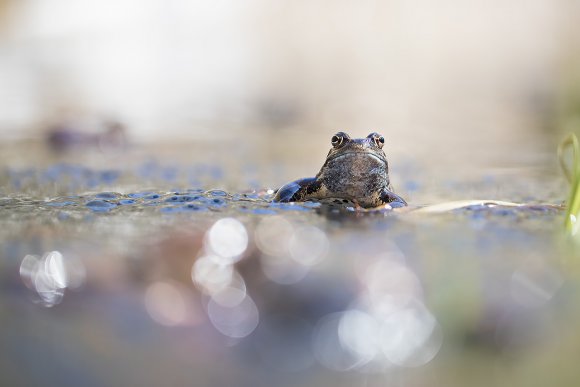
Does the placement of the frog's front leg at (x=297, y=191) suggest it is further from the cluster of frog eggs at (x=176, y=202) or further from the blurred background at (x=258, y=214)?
the blurred background at (x=258, y=214)

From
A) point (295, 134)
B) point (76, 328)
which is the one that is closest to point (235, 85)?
point (295, 134)

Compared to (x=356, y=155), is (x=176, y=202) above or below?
below

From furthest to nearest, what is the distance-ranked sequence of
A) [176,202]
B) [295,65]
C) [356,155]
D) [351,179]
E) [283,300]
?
[295,65], [351,179], [356,155], [176,202], [283,300]

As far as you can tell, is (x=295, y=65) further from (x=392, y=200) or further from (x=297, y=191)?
(x=392, y=200)

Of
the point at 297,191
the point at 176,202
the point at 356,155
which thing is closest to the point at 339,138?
the point at 356,155

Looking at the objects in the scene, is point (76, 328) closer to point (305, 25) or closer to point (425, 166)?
point (425, 166)

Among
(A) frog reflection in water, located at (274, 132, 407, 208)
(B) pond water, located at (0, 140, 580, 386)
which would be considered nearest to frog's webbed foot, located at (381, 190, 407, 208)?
(A) frog reflection in water, located at (274, 132, 407, 208)

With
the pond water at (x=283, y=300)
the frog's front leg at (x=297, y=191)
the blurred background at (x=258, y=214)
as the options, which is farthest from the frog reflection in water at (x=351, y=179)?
the pond water at (x=283, y=300)
